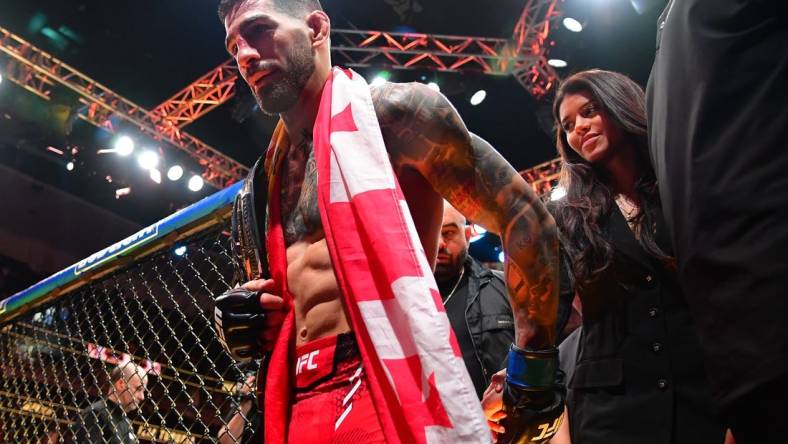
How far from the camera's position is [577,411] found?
5.44ft

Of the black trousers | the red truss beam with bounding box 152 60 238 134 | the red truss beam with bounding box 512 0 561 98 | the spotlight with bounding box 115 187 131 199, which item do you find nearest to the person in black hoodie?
the black trousers

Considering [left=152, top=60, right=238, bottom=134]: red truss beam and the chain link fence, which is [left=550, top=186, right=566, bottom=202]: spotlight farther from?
[left=152, top=60, right=238, bottom=134]: red truss beam

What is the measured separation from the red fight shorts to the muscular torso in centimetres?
5

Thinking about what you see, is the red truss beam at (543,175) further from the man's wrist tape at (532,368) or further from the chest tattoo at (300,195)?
the man's wrist tape at (532,368)

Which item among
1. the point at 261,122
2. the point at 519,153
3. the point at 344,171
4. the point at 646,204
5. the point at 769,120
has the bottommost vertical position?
the point at 769,120

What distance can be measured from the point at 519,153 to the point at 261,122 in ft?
16.1

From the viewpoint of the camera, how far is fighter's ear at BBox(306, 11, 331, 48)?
1888 millimetres

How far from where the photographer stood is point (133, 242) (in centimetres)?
224

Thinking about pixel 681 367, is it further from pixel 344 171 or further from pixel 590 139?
pixel 344 171

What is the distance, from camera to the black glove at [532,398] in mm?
1373

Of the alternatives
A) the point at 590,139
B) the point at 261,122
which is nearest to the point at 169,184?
the point at 261,122

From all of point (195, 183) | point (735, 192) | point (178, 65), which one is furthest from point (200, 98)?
point (735, 192)

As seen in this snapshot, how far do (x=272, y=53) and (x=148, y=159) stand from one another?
8.91 metres

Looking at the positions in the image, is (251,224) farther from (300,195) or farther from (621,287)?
(621,287)
